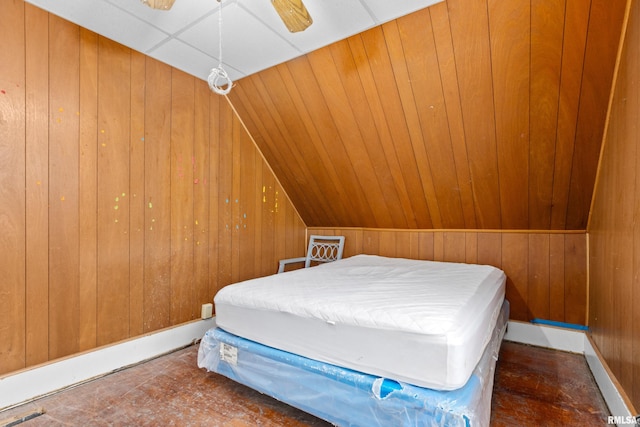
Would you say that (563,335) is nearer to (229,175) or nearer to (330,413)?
(330,413)

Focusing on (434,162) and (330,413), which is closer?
(330,413)

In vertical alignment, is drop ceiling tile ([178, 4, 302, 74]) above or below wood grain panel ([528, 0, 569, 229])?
above

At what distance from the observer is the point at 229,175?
2.90m

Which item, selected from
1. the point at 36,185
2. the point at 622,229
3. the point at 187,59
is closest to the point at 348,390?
the point at 622,229

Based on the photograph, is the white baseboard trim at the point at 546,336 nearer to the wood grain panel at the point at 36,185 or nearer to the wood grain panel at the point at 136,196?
the wood grain panel at the point at 136,196

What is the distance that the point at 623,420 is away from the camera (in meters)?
1.40

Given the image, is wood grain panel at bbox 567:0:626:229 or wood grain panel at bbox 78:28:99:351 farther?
wood grain panel at bbox 78:28:99:351

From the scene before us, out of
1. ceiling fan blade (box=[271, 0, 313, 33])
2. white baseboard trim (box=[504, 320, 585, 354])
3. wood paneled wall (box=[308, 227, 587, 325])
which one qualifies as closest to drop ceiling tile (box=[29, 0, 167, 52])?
ceiling fan blade (box=[271, 0, 313, 33])

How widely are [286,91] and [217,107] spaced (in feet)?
2.30

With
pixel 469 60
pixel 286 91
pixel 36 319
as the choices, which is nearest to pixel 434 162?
pixel 469 60

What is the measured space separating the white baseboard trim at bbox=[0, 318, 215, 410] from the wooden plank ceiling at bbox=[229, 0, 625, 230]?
1.83 m

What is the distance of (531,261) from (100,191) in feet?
10.8

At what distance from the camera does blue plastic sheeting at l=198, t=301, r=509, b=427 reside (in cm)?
121

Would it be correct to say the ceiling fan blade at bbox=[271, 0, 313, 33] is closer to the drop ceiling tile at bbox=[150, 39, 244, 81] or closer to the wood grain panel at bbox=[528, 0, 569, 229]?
the drop ceiling tile at bbox=[150, 39, 244, 81]
